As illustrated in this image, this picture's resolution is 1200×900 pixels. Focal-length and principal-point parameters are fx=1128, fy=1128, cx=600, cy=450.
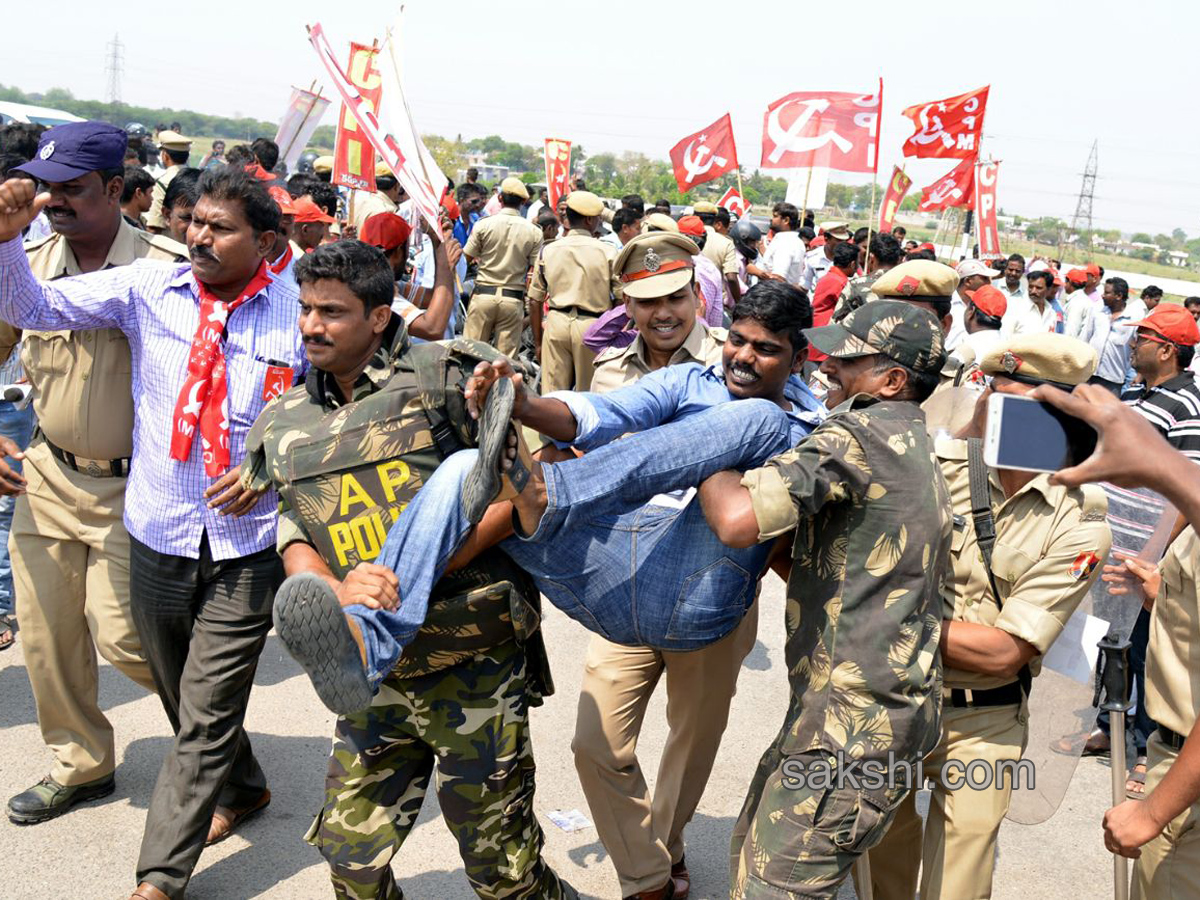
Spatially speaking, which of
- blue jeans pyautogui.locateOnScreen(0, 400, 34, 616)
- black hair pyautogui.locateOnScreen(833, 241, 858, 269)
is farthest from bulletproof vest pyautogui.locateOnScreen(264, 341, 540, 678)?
black hair pyautogui.locateOnScreen(833, 241, 858, 269)

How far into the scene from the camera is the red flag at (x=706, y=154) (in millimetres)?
14430

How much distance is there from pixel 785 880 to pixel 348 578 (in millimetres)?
1244

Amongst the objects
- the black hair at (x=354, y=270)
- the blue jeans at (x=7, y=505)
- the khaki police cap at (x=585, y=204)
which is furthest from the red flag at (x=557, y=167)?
the black hair at (x=354, y=270)

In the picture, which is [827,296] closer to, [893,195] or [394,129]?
[394,129]

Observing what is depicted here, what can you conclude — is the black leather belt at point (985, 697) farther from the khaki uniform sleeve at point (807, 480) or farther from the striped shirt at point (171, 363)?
the striped shirt at point (171, 363)

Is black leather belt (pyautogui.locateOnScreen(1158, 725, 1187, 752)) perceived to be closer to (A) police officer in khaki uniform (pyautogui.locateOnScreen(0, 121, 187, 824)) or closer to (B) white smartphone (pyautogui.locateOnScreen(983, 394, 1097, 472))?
(B) white smartphone (pyautogui.locateOnScreen(983, 394, 1097, 472))

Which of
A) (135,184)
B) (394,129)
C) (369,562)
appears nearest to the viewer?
(369,562)

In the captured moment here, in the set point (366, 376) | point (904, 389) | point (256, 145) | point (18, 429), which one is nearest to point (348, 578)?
point (366, 376)

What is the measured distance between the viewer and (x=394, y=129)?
4660 millimetres

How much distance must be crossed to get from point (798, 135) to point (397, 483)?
37.5 feet

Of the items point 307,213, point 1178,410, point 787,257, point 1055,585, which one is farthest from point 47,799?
point 787,257

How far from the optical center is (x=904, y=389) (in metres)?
2.74

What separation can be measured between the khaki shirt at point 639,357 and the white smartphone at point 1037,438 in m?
2.19

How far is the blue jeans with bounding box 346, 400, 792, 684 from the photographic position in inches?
102
